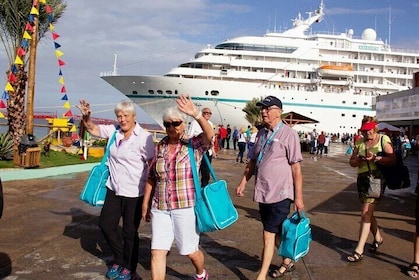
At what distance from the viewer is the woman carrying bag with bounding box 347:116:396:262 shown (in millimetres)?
4523

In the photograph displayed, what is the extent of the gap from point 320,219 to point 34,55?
859 centimetres

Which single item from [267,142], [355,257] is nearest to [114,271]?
[267,142]

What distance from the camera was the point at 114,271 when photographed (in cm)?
378

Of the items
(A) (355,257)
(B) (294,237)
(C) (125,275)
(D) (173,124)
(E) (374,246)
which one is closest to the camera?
(D) (173,124)

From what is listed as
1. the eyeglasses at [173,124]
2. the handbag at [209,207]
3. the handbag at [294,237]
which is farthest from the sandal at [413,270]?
the eyeglasses at [173,124]

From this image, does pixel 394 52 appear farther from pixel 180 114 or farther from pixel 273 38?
pixel 180 114

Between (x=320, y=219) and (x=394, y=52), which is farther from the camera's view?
(x=394, y=52)

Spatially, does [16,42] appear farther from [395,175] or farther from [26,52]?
[395,175]

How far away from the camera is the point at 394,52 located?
174ft

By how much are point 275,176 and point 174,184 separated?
92 cm

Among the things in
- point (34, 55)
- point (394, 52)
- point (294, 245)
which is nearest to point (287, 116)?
point (34, 55)

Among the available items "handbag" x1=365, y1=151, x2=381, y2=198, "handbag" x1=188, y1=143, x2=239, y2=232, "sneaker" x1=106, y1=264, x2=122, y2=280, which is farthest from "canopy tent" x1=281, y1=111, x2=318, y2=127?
"handbag" x1=188, y1=143, x2=239, y2=232

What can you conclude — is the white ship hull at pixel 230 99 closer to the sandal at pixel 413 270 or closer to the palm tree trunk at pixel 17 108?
the palm tree trunk at pixel 17 108

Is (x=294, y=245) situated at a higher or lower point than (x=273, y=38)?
lower
